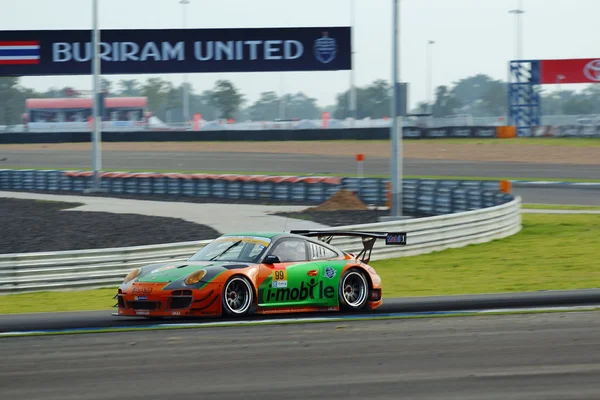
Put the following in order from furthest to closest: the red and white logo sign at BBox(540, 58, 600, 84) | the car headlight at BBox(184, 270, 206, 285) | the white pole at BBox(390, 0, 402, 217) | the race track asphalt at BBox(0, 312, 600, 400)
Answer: the red and white logo sign at BBox(540, 58, 600, 84) → the white pole at BBox(390, 0, 402, 217) → the car headlight at BBox(184, 270, 206, 285) → the race track asphalt at BBox(0, 312, 600, 400)

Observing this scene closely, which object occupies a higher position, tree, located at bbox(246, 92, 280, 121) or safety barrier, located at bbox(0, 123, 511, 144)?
tree, located at bbox(246, 92, 280, 121)

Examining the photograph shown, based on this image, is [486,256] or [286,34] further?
[286,34]

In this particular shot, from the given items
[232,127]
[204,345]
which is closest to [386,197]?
[204,345]

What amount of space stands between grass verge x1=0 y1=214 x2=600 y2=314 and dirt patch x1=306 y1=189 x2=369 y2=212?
22.2 ft

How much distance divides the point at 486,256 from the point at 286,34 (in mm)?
22651

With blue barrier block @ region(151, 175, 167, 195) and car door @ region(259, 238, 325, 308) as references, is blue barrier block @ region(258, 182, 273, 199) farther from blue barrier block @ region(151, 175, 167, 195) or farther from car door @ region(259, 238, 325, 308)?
car door @ region(259, 238, 325, 308)

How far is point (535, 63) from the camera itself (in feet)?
206

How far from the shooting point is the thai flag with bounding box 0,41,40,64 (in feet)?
127

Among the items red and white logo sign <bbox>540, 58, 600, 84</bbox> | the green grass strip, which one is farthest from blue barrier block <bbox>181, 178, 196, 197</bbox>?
red and white logo sign <bbox>540, 58, 600, 84</bbox>

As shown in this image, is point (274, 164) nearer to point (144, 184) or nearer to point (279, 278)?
point (144, 184)

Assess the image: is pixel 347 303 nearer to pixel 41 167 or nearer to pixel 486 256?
Result: pixel 486 256

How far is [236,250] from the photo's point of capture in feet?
36.8

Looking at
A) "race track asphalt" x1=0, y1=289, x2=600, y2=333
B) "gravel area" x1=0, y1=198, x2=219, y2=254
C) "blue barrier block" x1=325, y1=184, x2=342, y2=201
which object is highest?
→ "blue barrier block" x1=325, y1=184, x2=342, y2=201

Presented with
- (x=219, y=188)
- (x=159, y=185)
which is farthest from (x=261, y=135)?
(x=219, y=188)
